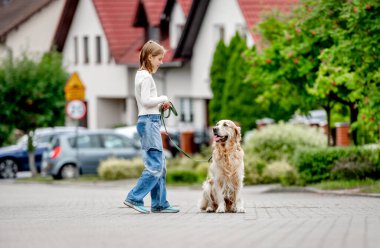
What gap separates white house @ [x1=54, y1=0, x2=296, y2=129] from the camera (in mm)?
46656

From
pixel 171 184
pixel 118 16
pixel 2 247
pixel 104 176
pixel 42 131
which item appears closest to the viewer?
pixel 2 247

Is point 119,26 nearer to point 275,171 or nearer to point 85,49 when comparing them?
point 85,49

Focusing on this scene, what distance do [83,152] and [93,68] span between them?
23.0 m

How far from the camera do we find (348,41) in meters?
22.2

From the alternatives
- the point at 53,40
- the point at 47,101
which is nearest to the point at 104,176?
the point at 47,101

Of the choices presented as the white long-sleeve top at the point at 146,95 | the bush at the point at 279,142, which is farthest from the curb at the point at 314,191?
the white long-sleeve top at the point at 146,95

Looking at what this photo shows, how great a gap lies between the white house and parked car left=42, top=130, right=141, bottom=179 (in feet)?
18.8

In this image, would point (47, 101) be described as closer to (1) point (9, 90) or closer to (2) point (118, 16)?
(1) point (9, 90)

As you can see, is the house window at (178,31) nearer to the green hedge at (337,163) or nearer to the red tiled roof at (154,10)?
the red tiled roof at (154,10)

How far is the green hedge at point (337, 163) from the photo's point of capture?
24.6 meters

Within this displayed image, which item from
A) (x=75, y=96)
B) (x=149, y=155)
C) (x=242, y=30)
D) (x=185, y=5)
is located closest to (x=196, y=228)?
(x=149, y=155)

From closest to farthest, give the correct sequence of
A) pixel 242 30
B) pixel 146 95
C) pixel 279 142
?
pixel 146 95 < pixel 279 142 < pixel 242 30

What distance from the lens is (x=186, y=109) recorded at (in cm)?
5288

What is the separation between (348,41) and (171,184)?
11.5 meters
